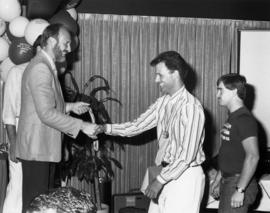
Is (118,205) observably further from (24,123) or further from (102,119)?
(24,123)

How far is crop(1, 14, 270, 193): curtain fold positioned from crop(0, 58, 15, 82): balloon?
3.46 ft

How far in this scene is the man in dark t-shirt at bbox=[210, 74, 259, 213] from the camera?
2.78 meters

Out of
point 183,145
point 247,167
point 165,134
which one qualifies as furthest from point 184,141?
point 247,167

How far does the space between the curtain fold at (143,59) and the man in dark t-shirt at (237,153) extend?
98.7 inches

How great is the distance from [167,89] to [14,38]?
213 cm

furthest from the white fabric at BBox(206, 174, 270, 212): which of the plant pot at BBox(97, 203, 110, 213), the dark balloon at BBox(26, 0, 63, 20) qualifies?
the dark balloon at BBox(26, 0, 63, 20)

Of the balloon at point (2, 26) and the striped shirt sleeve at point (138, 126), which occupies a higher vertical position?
the balloon at point (2, 26)

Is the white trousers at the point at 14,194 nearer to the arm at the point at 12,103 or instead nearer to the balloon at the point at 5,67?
the arm at the point at 12,103

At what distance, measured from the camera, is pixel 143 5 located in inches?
200

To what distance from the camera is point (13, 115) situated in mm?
3684

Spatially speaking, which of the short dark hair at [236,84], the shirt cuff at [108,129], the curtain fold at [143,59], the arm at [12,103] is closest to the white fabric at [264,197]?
the curtain fold at [143,59]

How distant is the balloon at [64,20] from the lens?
14.5 feet

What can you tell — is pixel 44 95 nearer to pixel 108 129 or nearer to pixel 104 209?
pixel 108 129

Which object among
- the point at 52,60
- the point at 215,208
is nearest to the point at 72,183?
the point at 215,208
